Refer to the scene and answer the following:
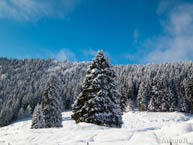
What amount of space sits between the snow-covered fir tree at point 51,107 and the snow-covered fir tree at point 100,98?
953cm

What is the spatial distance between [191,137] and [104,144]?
2760 millimetres

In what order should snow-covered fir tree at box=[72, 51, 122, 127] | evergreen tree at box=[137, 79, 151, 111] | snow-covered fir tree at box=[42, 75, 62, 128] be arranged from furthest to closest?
evergreen tree at box=[137, 79, 151, 111]
snow-covered fir tree at box=[42, 75, 62, 128]
snow-covered fir tree at box=[72, 51, 122, 127]

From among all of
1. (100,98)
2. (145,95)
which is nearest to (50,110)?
(100,98)

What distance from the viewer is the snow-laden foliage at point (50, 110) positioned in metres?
22.8

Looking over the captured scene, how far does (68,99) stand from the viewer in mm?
84312

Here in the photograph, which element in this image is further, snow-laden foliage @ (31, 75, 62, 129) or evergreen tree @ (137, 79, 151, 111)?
evergreen tree @ (137, 79, 151, 111)

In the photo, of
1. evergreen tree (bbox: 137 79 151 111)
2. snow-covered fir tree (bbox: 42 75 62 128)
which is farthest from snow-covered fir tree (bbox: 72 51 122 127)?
evergreen tree (bbox: 137 79 151 111)

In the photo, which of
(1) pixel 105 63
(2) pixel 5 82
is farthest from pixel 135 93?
(2) pixel 5 82

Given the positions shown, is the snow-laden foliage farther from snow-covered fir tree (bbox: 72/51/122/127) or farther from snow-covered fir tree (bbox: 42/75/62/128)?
snow-covered fir tree (bbox: 72/51/122/127)

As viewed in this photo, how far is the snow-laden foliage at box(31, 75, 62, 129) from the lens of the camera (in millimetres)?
22812

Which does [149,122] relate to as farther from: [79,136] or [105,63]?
[79,136]

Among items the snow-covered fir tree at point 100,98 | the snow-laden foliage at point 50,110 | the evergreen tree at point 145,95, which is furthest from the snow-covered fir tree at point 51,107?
the evergreen tree at point 145,95

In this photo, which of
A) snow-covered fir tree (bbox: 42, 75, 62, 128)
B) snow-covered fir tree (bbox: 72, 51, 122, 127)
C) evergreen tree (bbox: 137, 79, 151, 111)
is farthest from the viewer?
evergreen tree (bbox: 137, 79, 151, 111)

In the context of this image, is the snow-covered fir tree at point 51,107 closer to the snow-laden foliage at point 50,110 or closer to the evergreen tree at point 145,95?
the snow-laden foliage at point 50,110
